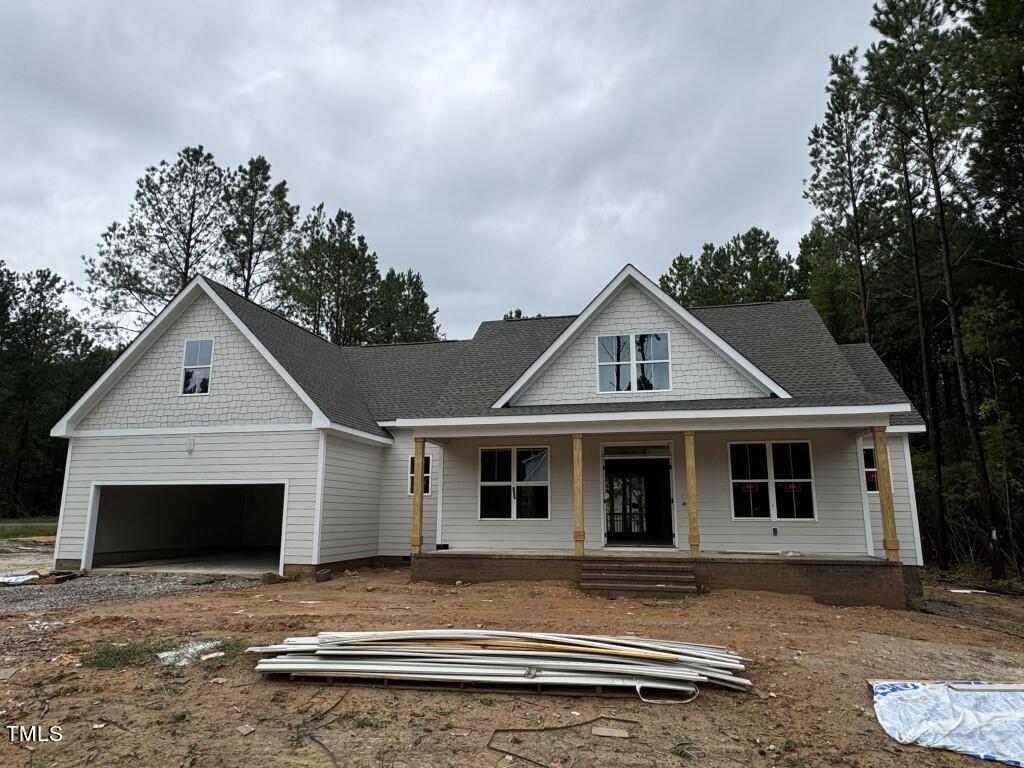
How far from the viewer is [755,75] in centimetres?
1360

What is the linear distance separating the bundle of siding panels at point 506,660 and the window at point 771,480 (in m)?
6.95

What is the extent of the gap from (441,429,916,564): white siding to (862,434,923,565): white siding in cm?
2

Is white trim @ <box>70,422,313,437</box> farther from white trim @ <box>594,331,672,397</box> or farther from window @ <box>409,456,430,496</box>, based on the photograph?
white trim @ <box>594,331,672,397</box>

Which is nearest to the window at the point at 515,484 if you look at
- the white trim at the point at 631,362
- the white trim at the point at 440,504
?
the white trim at the point at 440,504

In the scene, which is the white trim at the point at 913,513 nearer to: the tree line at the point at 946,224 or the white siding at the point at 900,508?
the white siding at the point at 900,508

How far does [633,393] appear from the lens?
1284 cm

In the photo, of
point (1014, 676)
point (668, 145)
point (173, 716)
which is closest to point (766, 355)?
point (668, 145)

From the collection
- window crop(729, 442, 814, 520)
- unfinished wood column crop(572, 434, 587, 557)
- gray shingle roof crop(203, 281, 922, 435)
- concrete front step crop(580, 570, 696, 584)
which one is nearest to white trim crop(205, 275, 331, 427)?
gray shingle roof crop(203, 281, 922, 435)

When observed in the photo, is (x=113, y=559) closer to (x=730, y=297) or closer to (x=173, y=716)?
(x=173, y=716)

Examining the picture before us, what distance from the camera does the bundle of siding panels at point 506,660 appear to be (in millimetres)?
5281

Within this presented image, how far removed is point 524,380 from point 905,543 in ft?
28.0

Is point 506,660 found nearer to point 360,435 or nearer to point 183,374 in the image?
point 360,435

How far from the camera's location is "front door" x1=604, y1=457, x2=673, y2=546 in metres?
13.9

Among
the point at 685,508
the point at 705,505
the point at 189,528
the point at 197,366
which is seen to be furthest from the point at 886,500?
the point at 189,528
